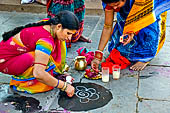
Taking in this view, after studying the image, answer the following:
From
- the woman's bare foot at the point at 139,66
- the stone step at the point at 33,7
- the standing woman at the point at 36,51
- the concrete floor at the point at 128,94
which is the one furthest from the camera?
the stone step at the point at 33,7

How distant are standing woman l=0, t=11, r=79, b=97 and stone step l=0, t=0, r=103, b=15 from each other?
9.36 feet

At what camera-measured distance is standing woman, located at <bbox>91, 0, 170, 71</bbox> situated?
329 cm

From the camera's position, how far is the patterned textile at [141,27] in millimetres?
3295

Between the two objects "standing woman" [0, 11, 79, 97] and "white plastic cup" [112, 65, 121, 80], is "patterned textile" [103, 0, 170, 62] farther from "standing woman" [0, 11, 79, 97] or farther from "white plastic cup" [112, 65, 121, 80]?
"standing woman" [0, 11, 79, 97]

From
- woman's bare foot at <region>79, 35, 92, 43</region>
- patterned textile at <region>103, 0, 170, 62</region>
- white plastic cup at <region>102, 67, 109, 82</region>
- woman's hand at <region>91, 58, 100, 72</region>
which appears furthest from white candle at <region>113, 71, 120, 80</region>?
woman's bare foot at <region>79, 35, 92, 43</region>

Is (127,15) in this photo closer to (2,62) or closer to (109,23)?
(109,23)

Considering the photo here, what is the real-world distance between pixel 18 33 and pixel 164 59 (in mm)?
2048

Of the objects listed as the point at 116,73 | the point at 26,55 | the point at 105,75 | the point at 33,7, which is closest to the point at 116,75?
the point at 116,73

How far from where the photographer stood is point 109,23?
11.5ft

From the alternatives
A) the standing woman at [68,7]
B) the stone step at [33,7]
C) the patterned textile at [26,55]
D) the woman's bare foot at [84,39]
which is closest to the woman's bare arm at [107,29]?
the patterned textile at [26,55]

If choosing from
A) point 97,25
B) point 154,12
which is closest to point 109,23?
point 154,12

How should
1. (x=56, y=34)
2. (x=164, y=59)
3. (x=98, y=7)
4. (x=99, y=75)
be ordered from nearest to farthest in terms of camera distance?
(x=56, y=34) < (x=99, y=75) < (x=164, y=59) < (x=98, y=7)

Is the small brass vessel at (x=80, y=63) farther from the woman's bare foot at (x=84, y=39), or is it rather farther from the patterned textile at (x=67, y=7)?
the woman's bare foot at (x=84, y=39)

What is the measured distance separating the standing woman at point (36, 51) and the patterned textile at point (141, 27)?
93 centimetres
